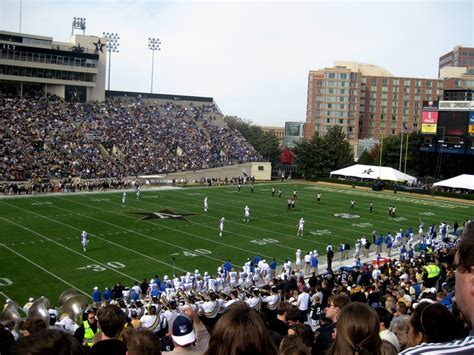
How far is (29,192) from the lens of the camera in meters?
38.4

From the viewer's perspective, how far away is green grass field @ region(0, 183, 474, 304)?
1952cm

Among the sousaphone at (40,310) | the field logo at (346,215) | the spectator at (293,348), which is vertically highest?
the spectator at (293,348)

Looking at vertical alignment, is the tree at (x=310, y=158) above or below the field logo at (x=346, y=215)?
above

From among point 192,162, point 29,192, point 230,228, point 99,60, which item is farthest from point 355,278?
point 99,60

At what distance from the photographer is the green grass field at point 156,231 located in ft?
64.0

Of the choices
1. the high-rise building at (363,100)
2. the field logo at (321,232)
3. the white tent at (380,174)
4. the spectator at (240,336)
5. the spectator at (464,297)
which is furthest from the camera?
the high-rise building at (363,100)

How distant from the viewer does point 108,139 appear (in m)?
53.2

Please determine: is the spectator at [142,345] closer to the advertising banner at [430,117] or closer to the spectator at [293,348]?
the spectator at [293,348]

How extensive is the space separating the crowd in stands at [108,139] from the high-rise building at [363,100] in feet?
104

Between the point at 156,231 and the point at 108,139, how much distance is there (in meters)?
28.3

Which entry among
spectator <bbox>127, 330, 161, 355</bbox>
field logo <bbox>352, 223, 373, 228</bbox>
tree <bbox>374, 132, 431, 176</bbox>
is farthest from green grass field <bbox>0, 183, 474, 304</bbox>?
tree <bbox>374, 132, 431, 176</bbox>

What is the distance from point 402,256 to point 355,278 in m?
6.00

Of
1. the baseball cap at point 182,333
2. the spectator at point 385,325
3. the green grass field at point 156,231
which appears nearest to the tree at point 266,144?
the green grass field at point 156,231

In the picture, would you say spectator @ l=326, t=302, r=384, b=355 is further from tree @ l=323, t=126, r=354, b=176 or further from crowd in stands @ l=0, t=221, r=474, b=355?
tree @ l=323, t=126, r=354, b=176
